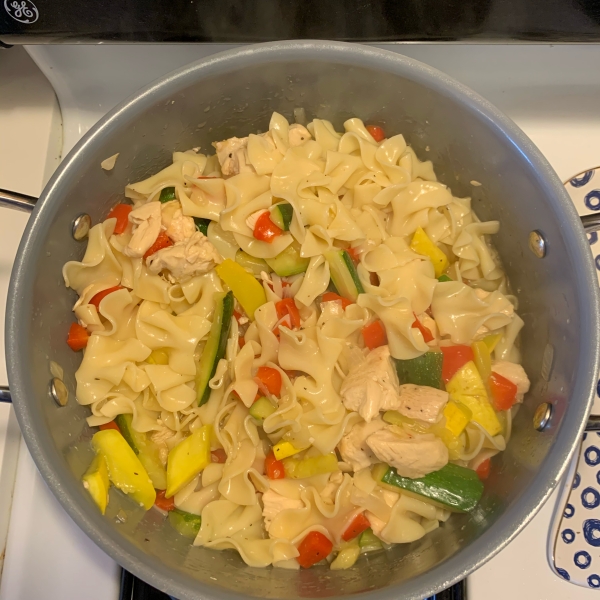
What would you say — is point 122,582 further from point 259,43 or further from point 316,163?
point 259,43

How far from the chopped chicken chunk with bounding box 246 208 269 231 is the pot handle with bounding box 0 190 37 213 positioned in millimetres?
955

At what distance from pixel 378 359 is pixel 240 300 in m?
0.74

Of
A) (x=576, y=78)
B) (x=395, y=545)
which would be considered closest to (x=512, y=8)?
(x=576, y=78)

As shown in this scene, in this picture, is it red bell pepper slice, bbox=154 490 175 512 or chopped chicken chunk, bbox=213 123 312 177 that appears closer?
red bell pepper slice, bbox=154 490 175 512

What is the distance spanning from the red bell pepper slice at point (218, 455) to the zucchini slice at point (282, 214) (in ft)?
3.81

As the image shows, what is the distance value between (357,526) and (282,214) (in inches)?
59.5

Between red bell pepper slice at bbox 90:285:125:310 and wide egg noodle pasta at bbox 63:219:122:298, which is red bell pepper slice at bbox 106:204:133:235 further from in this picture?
red bell pepper slice at bbox 90:285:125:310

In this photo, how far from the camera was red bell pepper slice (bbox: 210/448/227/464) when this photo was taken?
8.39 ft

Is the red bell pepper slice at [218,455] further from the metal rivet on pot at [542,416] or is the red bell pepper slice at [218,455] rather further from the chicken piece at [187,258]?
the metal rivet on pot at [542,416]

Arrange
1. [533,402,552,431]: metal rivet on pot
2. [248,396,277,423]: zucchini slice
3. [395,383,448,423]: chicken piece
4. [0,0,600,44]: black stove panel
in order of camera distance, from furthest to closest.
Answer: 1. [248,396,277,423]: zucchini slice
2. [395,383,448,423]: chicken piece
3. [533,402,552,431]: metal rivet on pot
4. [0,0,600,44]: black stove panel

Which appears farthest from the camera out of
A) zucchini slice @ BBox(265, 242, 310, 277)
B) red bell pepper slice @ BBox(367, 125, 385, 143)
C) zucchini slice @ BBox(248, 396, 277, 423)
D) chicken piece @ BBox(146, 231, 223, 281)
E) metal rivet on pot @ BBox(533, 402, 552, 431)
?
red bell pepper slice @ BBox(367, 125, 385, 143)

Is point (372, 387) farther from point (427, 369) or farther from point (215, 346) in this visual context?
point (215, 346)

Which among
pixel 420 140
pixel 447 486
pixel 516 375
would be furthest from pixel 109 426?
pixel 420 140

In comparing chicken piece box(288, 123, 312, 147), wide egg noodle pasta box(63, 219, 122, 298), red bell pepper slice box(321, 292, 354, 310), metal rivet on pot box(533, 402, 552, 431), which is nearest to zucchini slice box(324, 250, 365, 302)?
red bell pepper slice box(321, 292, 354, 310)
